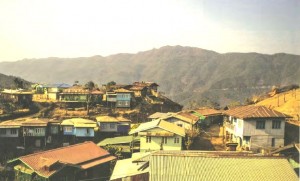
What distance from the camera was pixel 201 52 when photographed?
194 meters

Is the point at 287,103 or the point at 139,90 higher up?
the point at 139,90

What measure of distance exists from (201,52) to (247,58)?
37.6 metres

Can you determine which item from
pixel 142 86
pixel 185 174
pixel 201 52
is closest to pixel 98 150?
pixel 185 174

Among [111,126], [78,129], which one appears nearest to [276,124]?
[111,126]

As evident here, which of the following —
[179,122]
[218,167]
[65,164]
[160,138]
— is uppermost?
[218,167]

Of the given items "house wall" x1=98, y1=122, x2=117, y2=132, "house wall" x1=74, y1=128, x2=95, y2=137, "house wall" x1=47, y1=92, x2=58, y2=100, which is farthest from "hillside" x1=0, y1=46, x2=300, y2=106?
"house wall" x1=74, y1=128, x2=95, y2=137

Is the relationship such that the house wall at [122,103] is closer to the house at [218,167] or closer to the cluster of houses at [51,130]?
the cluster of houses at [51,130]

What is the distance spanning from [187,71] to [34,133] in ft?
446

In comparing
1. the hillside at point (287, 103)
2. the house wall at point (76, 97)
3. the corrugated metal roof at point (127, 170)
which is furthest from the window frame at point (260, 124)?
the house wall at point (76, 97)

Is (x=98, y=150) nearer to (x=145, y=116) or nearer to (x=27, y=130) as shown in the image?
(x=27, y=130)

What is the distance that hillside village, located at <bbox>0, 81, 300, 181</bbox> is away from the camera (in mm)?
15711

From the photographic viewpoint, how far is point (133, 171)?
Answer: 18.0 m

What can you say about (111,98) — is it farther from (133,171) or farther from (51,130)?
(133,171)

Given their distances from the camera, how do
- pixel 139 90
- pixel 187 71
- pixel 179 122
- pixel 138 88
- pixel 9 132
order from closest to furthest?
1. pixel 9 132
2. pixel 179 122
3. pixel 139 90
4. pixel 138 88
5. pixel 187 71
